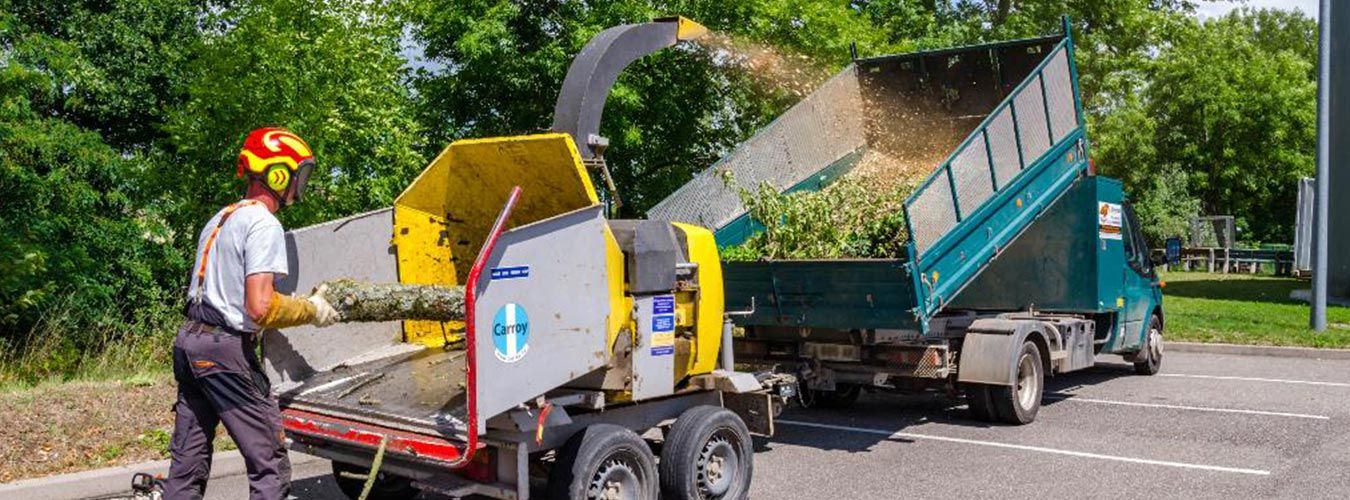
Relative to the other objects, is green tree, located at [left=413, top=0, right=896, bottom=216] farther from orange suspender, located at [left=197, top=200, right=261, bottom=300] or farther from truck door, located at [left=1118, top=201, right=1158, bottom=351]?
orange suspender, located at [left=197, top=200, right=261, bottom=300]

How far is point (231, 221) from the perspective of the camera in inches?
179

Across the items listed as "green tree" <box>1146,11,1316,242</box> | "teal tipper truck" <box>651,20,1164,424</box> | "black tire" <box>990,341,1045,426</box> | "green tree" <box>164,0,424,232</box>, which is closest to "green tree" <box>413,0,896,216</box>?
"green tree" <box>164,0,424,232</box>

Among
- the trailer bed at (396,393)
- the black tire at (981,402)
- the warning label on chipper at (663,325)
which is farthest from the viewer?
the black tire at (981,402)

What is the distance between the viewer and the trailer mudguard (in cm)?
890

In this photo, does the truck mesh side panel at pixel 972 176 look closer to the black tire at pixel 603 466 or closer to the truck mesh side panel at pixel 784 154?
the truck mesh side panel at pixel 784 154

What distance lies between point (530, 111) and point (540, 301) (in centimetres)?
972

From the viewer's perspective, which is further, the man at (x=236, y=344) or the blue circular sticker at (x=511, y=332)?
the blue circular sticker at (x=511, y=332)

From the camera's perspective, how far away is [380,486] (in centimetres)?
650

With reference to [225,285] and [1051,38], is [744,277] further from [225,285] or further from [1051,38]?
[225,285]

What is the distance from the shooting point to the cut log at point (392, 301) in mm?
5750

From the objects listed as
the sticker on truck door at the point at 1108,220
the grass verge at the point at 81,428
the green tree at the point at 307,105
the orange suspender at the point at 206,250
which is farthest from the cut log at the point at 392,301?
the sticker on truck door at the point at 1108,220

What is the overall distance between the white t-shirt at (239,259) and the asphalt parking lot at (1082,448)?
278cm

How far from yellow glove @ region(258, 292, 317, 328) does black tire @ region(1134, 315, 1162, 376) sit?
9.91m

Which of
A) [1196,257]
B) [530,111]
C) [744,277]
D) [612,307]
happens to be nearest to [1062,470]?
[744,277]
